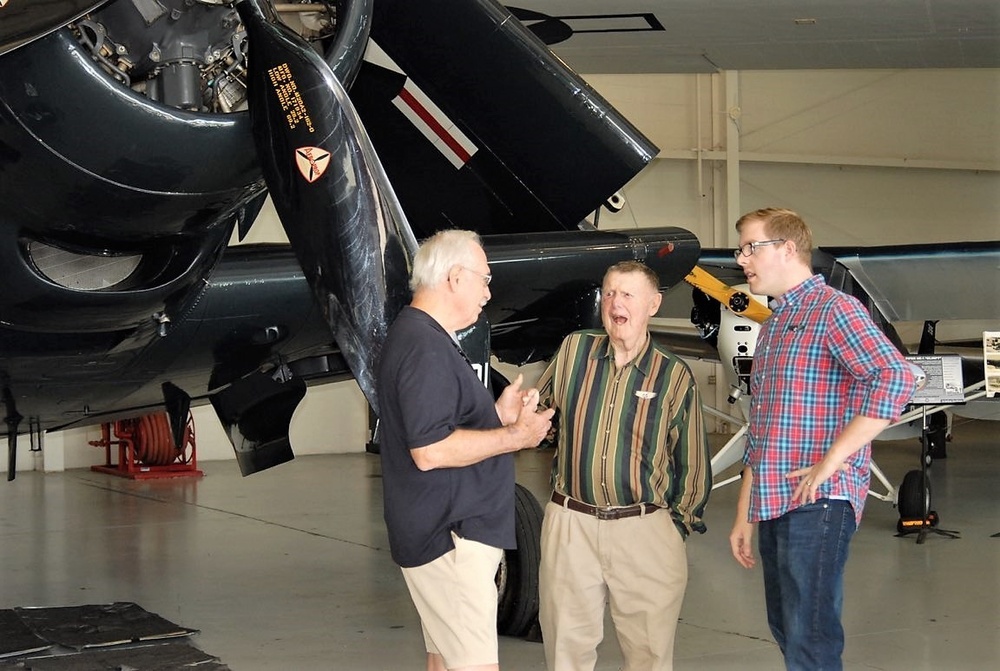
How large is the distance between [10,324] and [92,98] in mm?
A: 1004

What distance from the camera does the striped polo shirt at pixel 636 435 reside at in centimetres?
323

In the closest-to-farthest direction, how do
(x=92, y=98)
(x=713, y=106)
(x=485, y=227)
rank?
(x=92, y=98), (x=485, y=227), (x=713, y=106)

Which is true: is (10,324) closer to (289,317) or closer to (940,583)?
(289,317)

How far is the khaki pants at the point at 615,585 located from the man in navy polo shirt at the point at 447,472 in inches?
22.7

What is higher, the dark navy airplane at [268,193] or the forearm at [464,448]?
the dark navy airplane at [268,193]

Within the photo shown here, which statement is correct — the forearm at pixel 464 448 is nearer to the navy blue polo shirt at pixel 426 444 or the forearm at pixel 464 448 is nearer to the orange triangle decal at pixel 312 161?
the navy blue polo shirt at pixel 426 444

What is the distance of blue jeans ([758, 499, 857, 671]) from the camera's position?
279 cm

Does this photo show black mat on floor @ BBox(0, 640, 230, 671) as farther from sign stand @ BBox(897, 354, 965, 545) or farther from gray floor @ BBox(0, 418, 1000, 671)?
sign stand @ BBox(897, 354, 965, 545)

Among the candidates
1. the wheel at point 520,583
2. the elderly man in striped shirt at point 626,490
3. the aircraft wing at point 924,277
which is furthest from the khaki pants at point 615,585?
the aircraft wing at point 924,277

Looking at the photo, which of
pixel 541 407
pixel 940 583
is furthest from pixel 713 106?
pixel 541 407

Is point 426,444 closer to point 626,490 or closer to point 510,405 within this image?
point 510,405

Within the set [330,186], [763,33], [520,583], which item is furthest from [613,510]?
[763,33]

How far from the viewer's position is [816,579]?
2.79m

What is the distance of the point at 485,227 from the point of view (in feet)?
17.6
